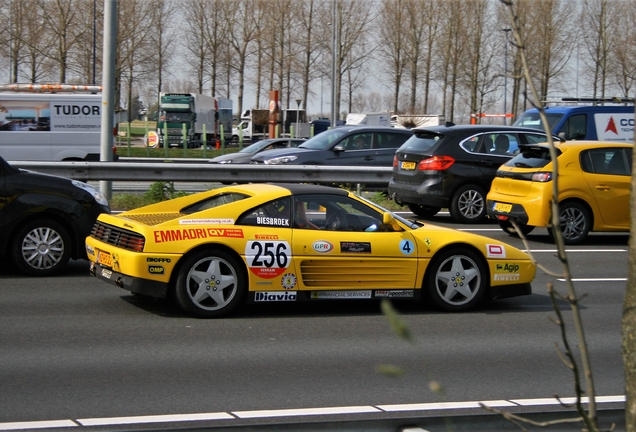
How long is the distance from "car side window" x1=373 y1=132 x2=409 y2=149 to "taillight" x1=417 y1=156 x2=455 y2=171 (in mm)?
3875

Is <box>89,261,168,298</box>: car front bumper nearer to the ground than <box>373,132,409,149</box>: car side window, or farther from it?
nearer to the ground

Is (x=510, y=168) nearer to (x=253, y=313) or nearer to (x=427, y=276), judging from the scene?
(x=427, y=276)

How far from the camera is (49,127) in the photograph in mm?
21734

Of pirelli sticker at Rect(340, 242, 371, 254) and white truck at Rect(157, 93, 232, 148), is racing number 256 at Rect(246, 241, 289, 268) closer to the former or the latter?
pirelli sticker at Rect(340, 242, 371, 254)

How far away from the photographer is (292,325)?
311 inches

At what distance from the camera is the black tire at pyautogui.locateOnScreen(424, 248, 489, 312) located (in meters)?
8.49

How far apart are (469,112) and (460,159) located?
41160 mm

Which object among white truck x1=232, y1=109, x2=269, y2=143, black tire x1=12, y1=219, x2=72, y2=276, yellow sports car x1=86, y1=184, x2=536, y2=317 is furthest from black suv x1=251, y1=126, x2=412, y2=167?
white truck x1=232, y1=109, x2=269, y2=143

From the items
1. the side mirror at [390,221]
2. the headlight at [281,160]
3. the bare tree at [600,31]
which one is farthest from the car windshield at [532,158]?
the bare tree at [600,31]

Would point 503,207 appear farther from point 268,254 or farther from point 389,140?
point 268,254

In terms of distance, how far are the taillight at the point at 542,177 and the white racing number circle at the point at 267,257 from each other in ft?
21.1

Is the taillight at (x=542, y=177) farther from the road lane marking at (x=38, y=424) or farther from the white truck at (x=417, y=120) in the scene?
the white truck at (x=417, y=120)

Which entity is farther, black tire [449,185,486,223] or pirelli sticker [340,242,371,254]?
black tire [449,185,486,223]

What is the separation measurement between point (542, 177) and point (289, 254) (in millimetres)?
6455
